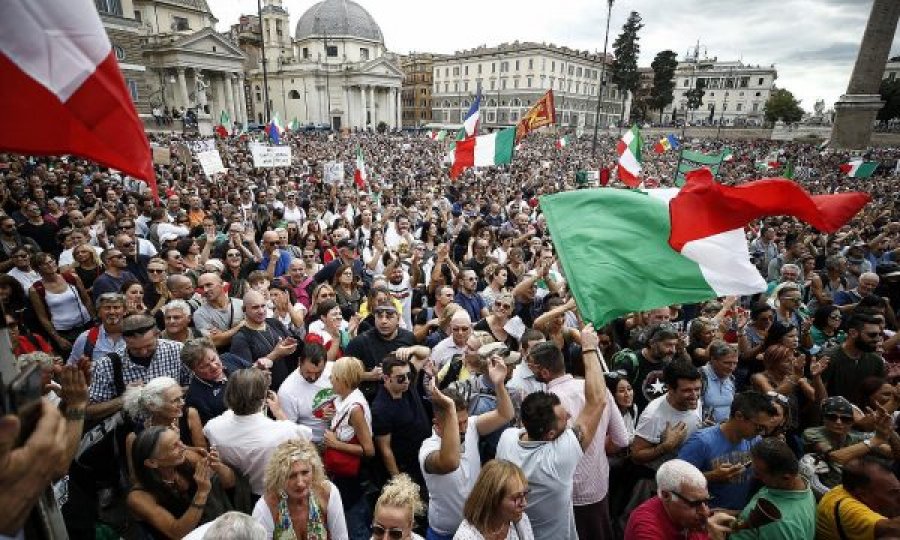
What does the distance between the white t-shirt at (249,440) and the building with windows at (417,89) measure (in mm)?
103326

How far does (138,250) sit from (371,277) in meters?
3.29

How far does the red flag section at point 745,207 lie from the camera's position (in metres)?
3.43

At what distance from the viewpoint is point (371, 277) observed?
24.3 ft

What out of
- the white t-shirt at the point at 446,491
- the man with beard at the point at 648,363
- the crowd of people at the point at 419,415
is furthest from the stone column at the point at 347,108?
the white t-shirt at the point at 446,491

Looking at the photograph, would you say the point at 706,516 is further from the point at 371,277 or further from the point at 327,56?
the point at 327,56

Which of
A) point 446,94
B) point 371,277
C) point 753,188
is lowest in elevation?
point 371,277

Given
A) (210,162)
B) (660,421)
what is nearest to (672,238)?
(660,421)

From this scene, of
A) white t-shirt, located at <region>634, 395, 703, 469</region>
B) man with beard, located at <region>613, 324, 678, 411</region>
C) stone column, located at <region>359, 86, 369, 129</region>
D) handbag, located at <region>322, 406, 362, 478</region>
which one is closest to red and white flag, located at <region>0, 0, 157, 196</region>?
handbag, located at <region>322, 406, 362, 478</region>

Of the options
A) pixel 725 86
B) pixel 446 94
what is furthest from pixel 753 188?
pixel 725 86

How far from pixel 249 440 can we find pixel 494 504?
58.1 inches

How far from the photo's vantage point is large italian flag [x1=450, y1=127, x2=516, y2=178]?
12.6 meters

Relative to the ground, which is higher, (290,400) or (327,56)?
(327,56)

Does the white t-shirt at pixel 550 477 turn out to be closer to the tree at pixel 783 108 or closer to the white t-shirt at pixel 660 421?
the white t-shirt at pixel 660 421

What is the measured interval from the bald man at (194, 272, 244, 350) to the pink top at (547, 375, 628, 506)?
10.6 ft
